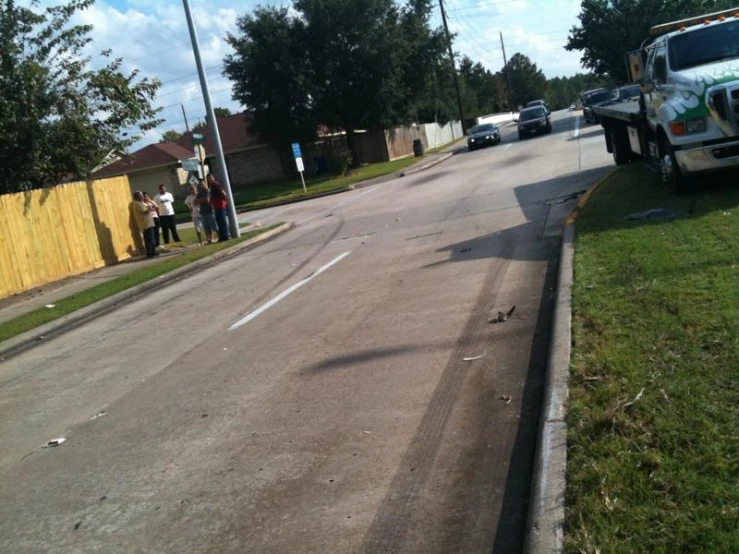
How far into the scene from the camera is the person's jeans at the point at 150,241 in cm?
2022

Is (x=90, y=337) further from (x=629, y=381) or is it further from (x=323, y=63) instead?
(x=323, y=63)

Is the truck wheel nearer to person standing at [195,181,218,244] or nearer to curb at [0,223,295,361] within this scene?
curb at [0,223,295,361]

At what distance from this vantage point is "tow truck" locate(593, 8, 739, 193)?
10.7 metres

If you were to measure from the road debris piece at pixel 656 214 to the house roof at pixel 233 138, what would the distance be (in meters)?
39.8

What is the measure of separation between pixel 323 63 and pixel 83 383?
39.1 meters

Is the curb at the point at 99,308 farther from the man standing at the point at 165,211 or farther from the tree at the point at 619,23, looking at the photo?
the tree at the point at 619,23

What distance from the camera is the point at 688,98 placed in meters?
11.1

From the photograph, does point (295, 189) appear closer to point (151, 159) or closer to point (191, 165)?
point (151, 159)

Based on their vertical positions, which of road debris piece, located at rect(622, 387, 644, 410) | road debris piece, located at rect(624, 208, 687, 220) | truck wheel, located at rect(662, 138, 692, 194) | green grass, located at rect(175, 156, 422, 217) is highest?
green grass, located at rect(175, 156, 422, 217)

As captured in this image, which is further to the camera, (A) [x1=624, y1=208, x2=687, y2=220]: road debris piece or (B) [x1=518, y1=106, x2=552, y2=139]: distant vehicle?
(B) [x1=518, y1=106, x2=552, y2=139]: distant vehicle

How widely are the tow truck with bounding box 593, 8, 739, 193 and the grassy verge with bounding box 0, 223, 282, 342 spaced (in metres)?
9.49

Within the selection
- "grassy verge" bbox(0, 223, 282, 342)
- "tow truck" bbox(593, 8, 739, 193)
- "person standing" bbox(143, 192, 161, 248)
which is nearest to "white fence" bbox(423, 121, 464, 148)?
"person standing" bbox(143, 192, 161, 248)

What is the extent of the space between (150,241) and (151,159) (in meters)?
33.3

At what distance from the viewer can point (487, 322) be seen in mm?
7852
